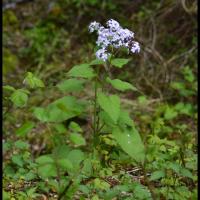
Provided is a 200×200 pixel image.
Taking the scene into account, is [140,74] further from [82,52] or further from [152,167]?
[152,167]

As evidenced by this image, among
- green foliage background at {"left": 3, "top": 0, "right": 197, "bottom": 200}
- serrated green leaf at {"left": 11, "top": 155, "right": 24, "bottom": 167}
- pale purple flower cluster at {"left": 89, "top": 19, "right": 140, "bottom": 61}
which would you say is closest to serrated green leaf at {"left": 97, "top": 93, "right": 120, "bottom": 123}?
green foliage background at {"left": 3, "top": 0, "right": 197, "bottom": 200}

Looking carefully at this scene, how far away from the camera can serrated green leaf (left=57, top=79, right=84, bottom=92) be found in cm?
285

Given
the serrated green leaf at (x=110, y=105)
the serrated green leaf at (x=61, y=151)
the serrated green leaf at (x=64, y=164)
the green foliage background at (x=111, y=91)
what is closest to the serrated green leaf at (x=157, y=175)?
the green foliage background at (x=111, y=91)

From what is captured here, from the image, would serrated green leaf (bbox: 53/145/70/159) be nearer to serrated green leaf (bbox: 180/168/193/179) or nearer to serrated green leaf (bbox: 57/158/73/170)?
serrated green leaf (bbox: 57/158/73/170)

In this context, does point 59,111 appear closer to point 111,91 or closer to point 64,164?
Answer: point 64,164

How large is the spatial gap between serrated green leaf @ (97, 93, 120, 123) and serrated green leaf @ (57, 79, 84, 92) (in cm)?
14

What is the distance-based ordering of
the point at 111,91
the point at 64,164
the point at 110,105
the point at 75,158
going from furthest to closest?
the point at 111,91
the point at 110,105
the point at 75,158
the point at 64,164

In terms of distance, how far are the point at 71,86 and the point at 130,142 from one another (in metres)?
0.44

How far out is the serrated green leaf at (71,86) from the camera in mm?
2850

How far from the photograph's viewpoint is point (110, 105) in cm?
273

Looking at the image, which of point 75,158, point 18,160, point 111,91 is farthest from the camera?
point 111,91

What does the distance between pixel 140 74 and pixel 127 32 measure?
3.53 meters

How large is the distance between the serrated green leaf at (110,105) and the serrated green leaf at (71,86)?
145mm

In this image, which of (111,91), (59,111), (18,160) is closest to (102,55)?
(59,111)
